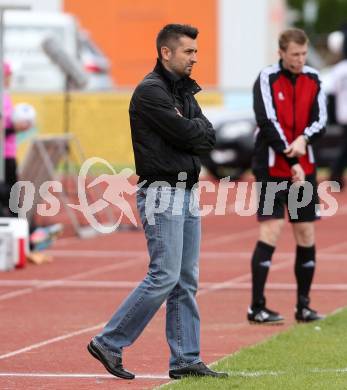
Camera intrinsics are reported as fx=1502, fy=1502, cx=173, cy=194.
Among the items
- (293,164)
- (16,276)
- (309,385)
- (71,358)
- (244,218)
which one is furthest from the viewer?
(244,218)

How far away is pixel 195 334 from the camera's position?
9172 mm

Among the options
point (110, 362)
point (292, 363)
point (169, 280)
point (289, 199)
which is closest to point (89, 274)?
point (289, 199)

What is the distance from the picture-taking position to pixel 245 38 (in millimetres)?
40719

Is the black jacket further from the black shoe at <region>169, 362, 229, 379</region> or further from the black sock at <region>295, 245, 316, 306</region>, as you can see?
the black sock at <region>295, 245, 316, 306</region>

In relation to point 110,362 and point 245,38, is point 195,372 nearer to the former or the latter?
point 110,362

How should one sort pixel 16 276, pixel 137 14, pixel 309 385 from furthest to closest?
pixel 137 14
pixel 16 276
pixel 309 385

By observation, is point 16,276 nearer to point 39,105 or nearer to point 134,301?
point 134,301

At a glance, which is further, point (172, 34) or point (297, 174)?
point (297, 174)

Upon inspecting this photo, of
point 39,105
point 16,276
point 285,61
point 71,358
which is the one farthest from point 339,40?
point 71,358

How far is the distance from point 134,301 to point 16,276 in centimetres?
603

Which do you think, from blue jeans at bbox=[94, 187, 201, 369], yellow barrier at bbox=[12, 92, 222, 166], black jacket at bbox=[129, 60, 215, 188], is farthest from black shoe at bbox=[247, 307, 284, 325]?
yellow barrier at bbox=[12, 92, 222, 166]

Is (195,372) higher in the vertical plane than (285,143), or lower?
lower

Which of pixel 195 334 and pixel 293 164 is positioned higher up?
pixel 293 164

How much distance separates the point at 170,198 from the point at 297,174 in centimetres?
249
